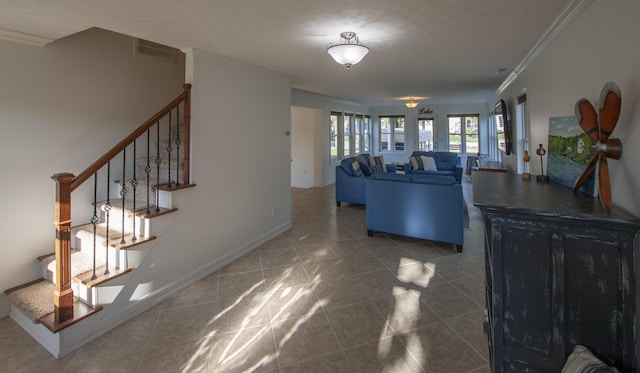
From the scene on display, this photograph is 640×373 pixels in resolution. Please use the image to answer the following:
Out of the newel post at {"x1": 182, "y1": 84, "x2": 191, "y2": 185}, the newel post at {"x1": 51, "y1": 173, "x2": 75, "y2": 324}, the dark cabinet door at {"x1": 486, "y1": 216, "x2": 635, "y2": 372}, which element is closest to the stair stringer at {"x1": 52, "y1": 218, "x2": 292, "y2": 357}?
the newel post at {"x1": 51, "y1": 173, "x2": 75, "y2": 324}

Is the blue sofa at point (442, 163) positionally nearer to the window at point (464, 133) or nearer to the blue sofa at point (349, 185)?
the window at point (464, 133)

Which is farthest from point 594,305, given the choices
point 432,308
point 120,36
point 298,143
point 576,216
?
point 298,143

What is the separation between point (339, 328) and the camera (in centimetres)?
244

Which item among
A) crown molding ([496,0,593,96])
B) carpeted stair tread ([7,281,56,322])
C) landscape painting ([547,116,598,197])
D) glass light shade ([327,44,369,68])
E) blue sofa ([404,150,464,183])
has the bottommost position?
carpeted stair tread ([7,281,56,322])

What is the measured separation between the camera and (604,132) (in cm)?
143

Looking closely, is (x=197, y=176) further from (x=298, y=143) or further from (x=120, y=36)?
(x=298, y=143)

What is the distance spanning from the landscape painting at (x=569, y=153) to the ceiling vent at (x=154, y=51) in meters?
4.47

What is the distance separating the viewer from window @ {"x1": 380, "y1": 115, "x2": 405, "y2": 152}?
11.1 meters

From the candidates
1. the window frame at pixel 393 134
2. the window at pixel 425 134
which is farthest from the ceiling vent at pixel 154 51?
the window at pixel 425 134

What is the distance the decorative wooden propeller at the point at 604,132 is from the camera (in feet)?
4.33

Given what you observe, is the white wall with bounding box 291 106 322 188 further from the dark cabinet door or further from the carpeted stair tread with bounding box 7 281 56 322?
the dark cabinet door

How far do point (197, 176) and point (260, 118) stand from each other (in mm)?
1358

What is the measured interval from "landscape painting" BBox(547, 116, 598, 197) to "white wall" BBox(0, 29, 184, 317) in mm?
4338

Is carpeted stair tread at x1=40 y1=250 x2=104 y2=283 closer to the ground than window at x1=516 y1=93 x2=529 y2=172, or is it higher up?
closer to the ground
